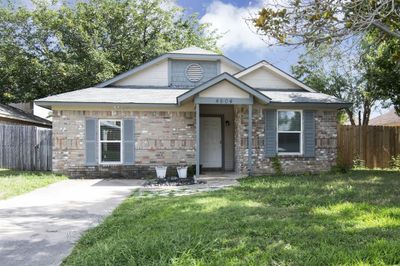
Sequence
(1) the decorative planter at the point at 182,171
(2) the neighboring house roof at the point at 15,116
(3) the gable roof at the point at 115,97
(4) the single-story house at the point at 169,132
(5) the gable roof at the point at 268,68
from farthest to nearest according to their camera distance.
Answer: (2) the neighboring house roof at the point at 15,116, (5) the gable roof at the point at 268,68, (4) the single-story house at the point at 169,132, (3) the gable roof at the point at 115,97, (1) the decorative planter at the point at 182,171

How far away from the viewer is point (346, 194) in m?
7.26

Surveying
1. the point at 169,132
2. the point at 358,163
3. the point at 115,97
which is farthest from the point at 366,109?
the point at 115,97

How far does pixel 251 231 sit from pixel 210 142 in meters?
9.42

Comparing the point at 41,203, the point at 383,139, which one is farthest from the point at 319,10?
the point at 383,139

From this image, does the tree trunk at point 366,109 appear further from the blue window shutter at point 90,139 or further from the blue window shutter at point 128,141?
the blue window shutter at point 90,139

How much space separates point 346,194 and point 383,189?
136 centimetres

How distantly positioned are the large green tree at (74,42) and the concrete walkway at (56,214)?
43.3ft

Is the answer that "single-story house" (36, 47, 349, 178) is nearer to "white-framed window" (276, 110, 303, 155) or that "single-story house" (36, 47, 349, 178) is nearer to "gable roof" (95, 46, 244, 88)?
"white-framed window" (276, 110, 303, 155)

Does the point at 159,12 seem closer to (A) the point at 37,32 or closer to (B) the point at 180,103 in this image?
(A) the point at 37,32

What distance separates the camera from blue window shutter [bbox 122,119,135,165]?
12.1 meters

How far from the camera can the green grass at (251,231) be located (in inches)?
143

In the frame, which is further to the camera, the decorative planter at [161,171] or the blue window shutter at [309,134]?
the blue window shutter at [309,134]

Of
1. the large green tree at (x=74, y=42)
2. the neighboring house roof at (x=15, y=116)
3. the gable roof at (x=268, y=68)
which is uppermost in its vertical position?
the large green tree at (x=74, y=42)

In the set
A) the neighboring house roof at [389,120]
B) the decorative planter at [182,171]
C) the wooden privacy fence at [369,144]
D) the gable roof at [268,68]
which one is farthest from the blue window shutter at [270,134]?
the neighboring house roof at [389,120]
